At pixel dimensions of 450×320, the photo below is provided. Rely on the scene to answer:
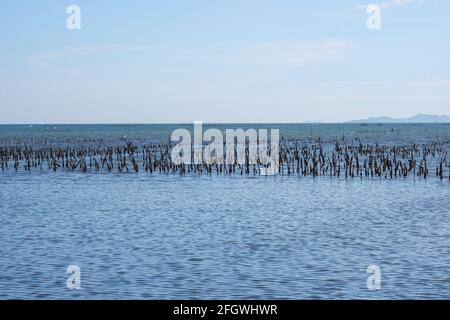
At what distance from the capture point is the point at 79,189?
3772cm

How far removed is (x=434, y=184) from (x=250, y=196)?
36.3 ft

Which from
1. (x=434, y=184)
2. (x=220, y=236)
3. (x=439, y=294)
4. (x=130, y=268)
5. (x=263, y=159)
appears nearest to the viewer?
(x=439, y=294)

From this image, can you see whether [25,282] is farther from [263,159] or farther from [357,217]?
[263,159]

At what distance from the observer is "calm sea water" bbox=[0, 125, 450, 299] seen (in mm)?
15578

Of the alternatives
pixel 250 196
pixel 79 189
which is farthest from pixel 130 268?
pixel 79 189

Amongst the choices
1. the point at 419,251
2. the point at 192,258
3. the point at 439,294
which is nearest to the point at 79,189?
the point at 192,258

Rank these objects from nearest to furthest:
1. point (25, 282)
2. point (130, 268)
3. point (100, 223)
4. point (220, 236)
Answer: point (25, 282) → point (130, 268) → point (220, 236) → point (100, 223)

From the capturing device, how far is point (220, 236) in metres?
22.1

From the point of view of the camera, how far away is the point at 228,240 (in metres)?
21.4

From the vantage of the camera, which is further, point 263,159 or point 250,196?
point 263,159

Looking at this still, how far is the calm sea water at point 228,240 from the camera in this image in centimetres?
1558
